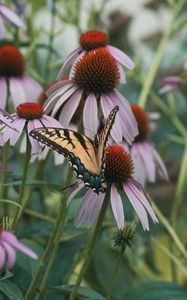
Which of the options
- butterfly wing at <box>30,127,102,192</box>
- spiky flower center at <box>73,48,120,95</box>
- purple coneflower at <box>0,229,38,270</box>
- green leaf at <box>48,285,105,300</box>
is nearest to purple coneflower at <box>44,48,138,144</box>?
spiky flower center at <box>73,48,120,95</box>

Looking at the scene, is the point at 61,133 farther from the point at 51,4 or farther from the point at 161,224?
the point at 51,4

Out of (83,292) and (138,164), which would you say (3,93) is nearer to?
(138,164)

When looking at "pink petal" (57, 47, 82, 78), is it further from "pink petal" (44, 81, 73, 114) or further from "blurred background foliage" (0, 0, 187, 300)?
"blurred background foliage" (0, 0, 187, 300)

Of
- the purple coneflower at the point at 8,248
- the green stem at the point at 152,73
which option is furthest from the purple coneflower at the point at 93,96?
Result: the green stem at the point at 152,73

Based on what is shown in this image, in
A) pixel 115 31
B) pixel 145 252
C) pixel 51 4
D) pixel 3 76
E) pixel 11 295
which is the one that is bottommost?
pixel 11 295

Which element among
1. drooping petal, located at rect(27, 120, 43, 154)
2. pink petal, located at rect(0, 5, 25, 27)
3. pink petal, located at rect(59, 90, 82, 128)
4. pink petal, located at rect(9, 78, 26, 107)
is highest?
pink petal, located at rect(0, 5, 25, 27)

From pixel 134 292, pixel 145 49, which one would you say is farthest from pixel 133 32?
pixel 134 292
